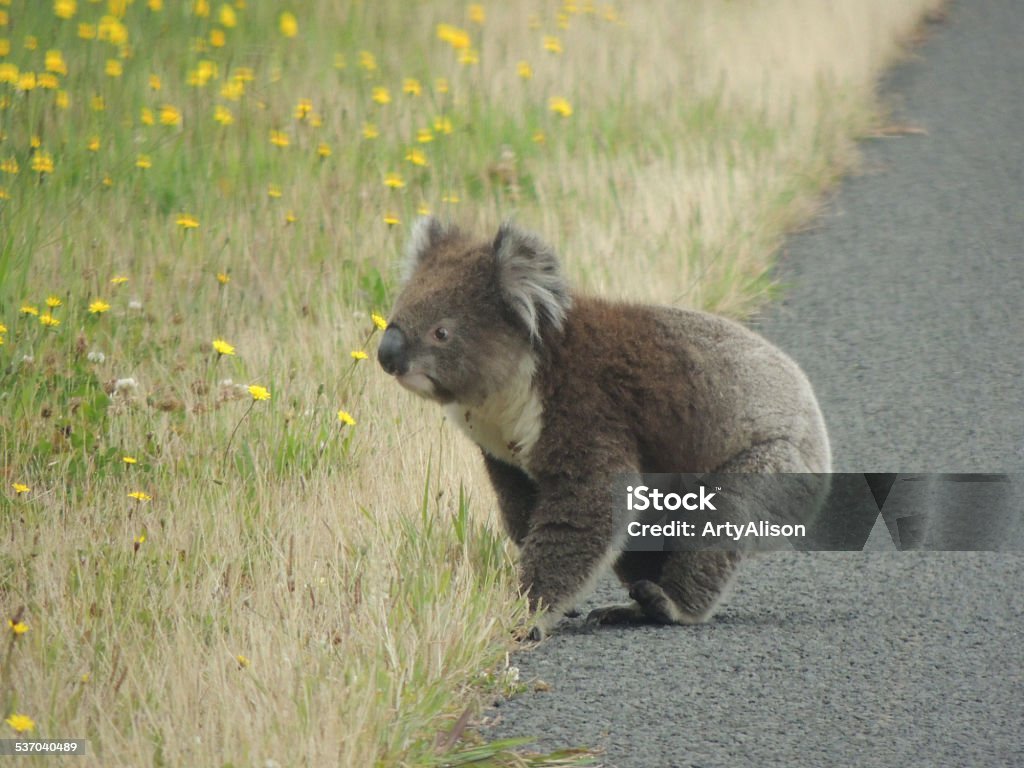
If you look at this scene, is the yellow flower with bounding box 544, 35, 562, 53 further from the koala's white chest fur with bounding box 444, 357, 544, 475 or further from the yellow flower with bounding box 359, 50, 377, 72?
the koala's white chest fur with bounding box 444, 357, 544, 475

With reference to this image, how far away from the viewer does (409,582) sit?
425 cm

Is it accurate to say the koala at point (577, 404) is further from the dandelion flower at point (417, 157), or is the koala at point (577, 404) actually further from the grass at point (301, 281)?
the dandelion flower at point (417, 157)

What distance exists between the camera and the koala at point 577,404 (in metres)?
4.68

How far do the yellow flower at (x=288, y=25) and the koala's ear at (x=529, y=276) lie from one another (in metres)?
6.37

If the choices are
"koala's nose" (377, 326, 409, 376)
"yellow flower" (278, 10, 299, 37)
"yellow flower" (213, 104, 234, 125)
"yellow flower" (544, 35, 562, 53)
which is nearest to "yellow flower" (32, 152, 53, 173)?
"yellow flower" (213, 104, 234, 125)

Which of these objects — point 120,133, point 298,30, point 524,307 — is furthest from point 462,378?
point 298,30

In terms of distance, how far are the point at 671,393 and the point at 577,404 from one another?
36 centimetres

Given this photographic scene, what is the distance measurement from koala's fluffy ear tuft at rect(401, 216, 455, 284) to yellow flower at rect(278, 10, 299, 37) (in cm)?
584

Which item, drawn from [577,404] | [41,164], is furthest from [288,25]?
[577,404]

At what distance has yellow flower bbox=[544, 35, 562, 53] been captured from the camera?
1095 cm

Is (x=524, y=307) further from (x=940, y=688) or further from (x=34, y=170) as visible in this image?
(x=34, y=170)

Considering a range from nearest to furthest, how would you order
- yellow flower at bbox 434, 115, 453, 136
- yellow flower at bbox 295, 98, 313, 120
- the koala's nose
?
the koala's nose
yellow flower at bbox 295, 98, 313, 120
yellow flower at bbox 434, 115, 453, 136

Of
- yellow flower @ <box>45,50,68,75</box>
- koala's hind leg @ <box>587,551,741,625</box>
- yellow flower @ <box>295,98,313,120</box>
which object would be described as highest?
yellow flower @ <box>45,50,68,75</box>

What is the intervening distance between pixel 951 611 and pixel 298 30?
8.36 metres
